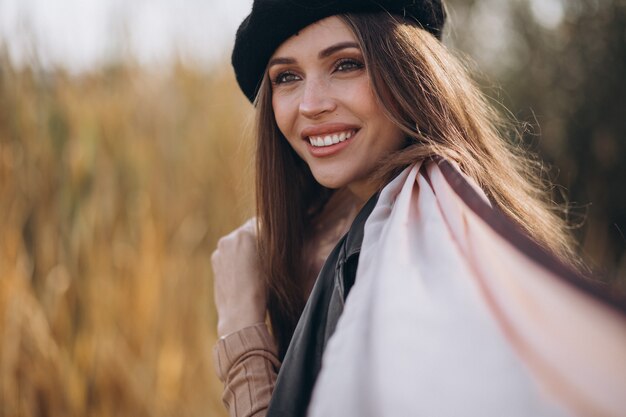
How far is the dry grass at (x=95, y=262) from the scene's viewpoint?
2.38 m

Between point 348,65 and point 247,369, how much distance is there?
0.79 metres

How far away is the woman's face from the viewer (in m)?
1.50

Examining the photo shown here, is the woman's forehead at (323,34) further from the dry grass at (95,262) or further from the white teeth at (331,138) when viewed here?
the dry grass at (95,262)

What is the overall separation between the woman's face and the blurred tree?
2.88 meters

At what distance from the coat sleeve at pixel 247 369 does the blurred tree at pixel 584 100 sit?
118 inches

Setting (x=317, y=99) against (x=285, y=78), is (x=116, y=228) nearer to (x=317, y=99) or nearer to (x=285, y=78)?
(x=285, y=78)

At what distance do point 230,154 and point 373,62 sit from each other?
2.28m

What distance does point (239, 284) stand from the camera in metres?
1.77

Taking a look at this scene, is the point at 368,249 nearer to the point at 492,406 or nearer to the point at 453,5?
the point at 492,406

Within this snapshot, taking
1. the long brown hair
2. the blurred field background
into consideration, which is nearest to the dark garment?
the long brown hair

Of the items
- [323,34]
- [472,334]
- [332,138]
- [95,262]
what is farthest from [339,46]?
[95,262]

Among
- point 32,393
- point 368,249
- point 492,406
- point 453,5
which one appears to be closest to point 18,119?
point 32,393

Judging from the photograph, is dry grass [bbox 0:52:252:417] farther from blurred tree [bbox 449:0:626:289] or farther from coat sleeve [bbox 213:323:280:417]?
blurred tree [bbox 449:0:626:289]

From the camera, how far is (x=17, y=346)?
232 centimetres
